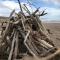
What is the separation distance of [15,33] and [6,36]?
1.41ft

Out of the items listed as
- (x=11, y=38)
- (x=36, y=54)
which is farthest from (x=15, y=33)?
(x=36, y=54)

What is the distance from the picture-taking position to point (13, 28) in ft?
47.4

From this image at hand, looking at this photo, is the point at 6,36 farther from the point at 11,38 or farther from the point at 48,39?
the point at 48,39

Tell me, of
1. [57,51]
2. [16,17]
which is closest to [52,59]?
[57,51]

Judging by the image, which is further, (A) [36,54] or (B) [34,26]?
(B) [34,26]

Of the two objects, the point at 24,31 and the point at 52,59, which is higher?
the point at 24,31

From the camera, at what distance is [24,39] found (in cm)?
1391

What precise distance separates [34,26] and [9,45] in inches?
55.2

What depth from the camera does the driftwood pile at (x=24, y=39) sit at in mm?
13836

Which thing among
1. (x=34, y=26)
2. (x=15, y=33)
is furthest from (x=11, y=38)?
(x=34, y=26)

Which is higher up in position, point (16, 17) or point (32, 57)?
point (16, 17)

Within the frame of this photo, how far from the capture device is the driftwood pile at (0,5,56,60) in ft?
45.4

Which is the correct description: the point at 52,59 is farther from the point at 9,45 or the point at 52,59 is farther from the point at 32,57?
the point at 9,45

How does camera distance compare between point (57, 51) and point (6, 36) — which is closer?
point (57, 51)
